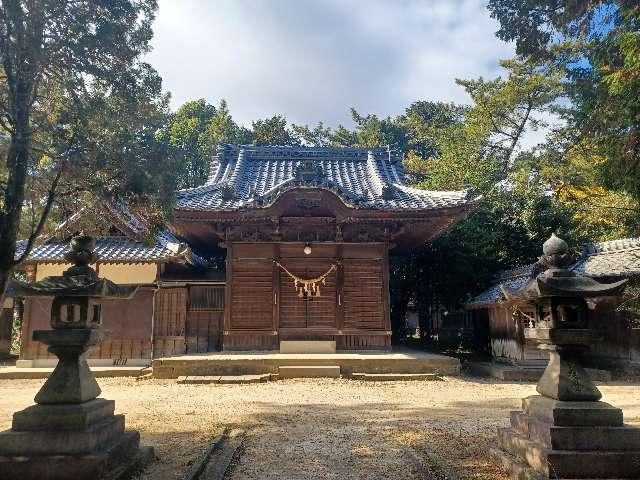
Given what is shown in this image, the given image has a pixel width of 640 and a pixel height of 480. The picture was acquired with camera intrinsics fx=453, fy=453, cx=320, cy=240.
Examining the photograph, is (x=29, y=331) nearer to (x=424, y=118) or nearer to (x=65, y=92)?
(x=65, y=92)

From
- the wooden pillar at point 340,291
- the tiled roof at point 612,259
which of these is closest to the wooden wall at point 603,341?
the tiled roof at point 612,259

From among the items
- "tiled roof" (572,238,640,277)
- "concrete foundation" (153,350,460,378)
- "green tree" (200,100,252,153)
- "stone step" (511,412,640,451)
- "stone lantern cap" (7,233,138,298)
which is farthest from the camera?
"green tree" (200,100,252,153)

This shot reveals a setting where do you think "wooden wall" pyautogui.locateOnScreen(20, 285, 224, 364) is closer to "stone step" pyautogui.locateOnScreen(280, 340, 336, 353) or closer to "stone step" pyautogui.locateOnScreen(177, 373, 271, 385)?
"stone step" pyautogui.locateOnScreen(280, 340, 336, 353)

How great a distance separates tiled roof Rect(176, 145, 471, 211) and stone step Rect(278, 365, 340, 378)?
16.1 feet

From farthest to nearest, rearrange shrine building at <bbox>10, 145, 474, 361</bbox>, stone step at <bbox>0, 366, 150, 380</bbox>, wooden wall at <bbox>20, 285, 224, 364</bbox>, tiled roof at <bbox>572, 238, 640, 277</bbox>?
1. wooden wall at <bbox>20, 285, 224, 364</bbox>
2. shrine building at <bbox>10, 145, 474, 361</bbox>
3. stone step at <bbox>0, 366, 150, 380</bbox>
4. tiled roof at <bbox>572, 238, 640, 277</bbox>

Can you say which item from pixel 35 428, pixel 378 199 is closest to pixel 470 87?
pixel 378 199

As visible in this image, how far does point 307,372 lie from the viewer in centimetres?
1230

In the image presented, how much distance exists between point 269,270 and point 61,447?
10598 mm

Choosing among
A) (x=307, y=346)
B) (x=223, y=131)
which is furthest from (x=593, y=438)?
(x=223, y=131)

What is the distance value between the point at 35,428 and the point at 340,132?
43365 millimetres

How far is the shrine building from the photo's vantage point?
1421cm

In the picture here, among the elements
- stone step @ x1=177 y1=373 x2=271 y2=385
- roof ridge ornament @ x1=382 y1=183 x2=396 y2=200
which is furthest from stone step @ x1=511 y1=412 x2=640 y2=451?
roof ridge ornament @ x1=382 y1=183 x2=396 y2=200

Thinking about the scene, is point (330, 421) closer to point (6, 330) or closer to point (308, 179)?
point (308, 179)

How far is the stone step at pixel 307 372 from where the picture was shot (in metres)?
12.3
